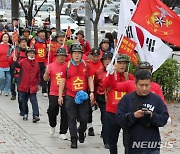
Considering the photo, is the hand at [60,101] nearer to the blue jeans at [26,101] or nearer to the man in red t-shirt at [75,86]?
the man in red t-shirt at [75,86]

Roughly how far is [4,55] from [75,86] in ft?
18.8

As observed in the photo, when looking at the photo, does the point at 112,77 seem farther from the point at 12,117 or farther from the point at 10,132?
the point at 12,117

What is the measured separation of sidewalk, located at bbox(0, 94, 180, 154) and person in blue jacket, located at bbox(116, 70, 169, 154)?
10.3ft

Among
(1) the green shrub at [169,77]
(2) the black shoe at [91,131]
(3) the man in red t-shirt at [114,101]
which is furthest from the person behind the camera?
(1) the green shrub at [169,77]

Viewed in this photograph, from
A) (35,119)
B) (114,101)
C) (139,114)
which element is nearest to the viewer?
(139,114)

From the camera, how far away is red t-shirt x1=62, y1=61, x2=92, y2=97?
30.6 feet

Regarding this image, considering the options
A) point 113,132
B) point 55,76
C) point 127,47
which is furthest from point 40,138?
point 127,47

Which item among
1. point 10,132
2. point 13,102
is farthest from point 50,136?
point 13,102

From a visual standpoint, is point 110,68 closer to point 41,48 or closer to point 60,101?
point 60,101

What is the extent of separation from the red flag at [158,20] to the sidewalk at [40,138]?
79.5 inches

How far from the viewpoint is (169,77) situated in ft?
46.5

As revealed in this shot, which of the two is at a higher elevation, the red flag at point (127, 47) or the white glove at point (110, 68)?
the red flag at point (127, 47)

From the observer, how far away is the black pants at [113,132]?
8.10 m

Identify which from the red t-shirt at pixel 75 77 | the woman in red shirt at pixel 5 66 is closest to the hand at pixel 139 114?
the red t-shirt at pixel 75 77
